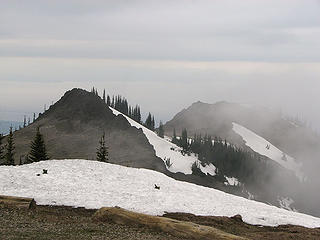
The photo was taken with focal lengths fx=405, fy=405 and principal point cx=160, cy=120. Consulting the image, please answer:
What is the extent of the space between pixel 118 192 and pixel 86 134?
131m

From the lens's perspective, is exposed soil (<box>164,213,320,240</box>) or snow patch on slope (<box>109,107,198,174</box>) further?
snow patch on slope (<box>109,107,198,174</box>)

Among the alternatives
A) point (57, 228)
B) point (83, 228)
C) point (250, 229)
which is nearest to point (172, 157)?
point (250, 229)

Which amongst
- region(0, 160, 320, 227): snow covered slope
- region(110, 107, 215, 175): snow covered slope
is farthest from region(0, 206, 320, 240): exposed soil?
region(110, 107, 215, 175): snow covered slope

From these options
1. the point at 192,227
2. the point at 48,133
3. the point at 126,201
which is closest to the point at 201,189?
the point at 126,201

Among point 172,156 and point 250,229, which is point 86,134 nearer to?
point 172,156

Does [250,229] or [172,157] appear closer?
[250,229]

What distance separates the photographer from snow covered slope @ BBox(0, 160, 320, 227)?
35.1m

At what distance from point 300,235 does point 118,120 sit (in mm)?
149417

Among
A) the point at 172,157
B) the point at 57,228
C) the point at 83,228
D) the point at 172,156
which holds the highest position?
the point at 57,228

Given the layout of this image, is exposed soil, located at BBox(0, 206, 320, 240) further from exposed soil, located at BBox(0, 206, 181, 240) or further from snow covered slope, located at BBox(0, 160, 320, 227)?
snow covered slope, located at BBox(0, 160, 320, 227)

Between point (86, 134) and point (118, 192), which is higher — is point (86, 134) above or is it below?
below

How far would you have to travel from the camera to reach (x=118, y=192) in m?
38.0

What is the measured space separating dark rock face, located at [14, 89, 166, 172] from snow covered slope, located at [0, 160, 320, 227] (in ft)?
308

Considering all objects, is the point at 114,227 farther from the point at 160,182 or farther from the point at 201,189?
the point at 201,189
